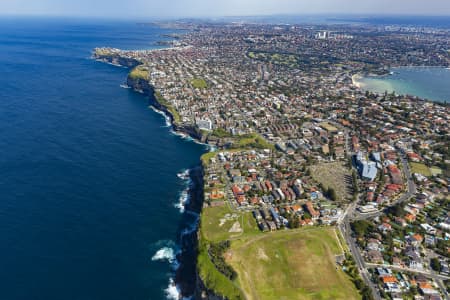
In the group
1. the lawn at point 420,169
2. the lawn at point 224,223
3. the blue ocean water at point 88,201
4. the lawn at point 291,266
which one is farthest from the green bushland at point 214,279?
the lawn at point 420,169

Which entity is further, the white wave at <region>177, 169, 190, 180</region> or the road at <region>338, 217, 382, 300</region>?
the white wave at <region>177, 169, 190, 180</region>

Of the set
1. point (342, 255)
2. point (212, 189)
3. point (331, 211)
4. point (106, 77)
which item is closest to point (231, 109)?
point (212, 189)

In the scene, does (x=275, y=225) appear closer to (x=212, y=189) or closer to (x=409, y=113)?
(x=212, y=189)

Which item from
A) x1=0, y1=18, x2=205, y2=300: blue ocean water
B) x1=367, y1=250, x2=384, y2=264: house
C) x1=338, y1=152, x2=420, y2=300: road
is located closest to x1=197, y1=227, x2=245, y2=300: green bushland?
x1=0, y1=18, x2=205, y2=300: blue ocean water

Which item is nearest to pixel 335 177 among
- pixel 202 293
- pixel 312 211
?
pixel 312 211

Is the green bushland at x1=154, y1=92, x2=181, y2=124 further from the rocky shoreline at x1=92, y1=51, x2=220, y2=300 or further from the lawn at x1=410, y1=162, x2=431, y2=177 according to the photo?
the lawn at x1=410, y1=162, x2=431, y2=177

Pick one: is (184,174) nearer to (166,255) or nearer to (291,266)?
(166,255)
